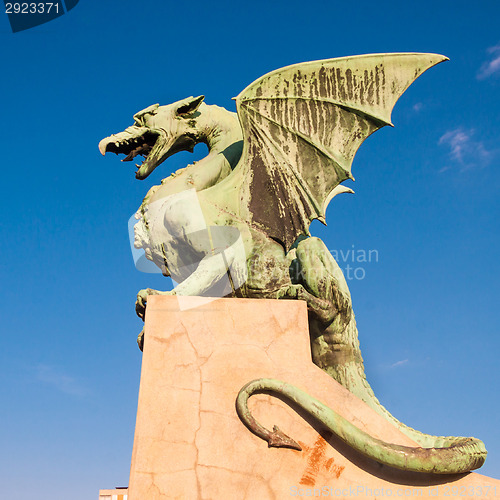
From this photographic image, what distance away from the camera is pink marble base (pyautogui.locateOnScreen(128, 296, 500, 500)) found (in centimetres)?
375

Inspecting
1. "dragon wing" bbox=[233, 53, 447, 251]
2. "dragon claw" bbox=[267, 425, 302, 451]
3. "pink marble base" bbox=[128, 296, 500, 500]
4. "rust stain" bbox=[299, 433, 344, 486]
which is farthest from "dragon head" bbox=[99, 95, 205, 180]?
"rust stain" bbox=[299, 433, 344, 486]

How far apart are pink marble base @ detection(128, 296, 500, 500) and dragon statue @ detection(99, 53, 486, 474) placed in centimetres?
45

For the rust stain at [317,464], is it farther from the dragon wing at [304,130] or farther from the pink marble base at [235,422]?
the dragon wing at [304,130]

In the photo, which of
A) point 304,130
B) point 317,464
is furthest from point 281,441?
point 304,130

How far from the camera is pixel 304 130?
211 inches

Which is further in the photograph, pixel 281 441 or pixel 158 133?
pixel 158 133

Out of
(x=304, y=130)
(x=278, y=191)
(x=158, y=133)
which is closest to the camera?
(x=278, y=191)

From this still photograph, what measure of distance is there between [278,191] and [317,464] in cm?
249

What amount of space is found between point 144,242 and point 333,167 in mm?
1979

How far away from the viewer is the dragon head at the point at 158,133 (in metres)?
5.62

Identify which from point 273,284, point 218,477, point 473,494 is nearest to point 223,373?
point 218,477

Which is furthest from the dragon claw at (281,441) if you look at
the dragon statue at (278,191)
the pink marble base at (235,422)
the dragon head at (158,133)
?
the dragon head at (158,133)

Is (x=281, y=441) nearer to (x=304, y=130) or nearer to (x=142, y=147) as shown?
(x=304, y=130)

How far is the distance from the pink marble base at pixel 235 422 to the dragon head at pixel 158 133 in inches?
75.1
